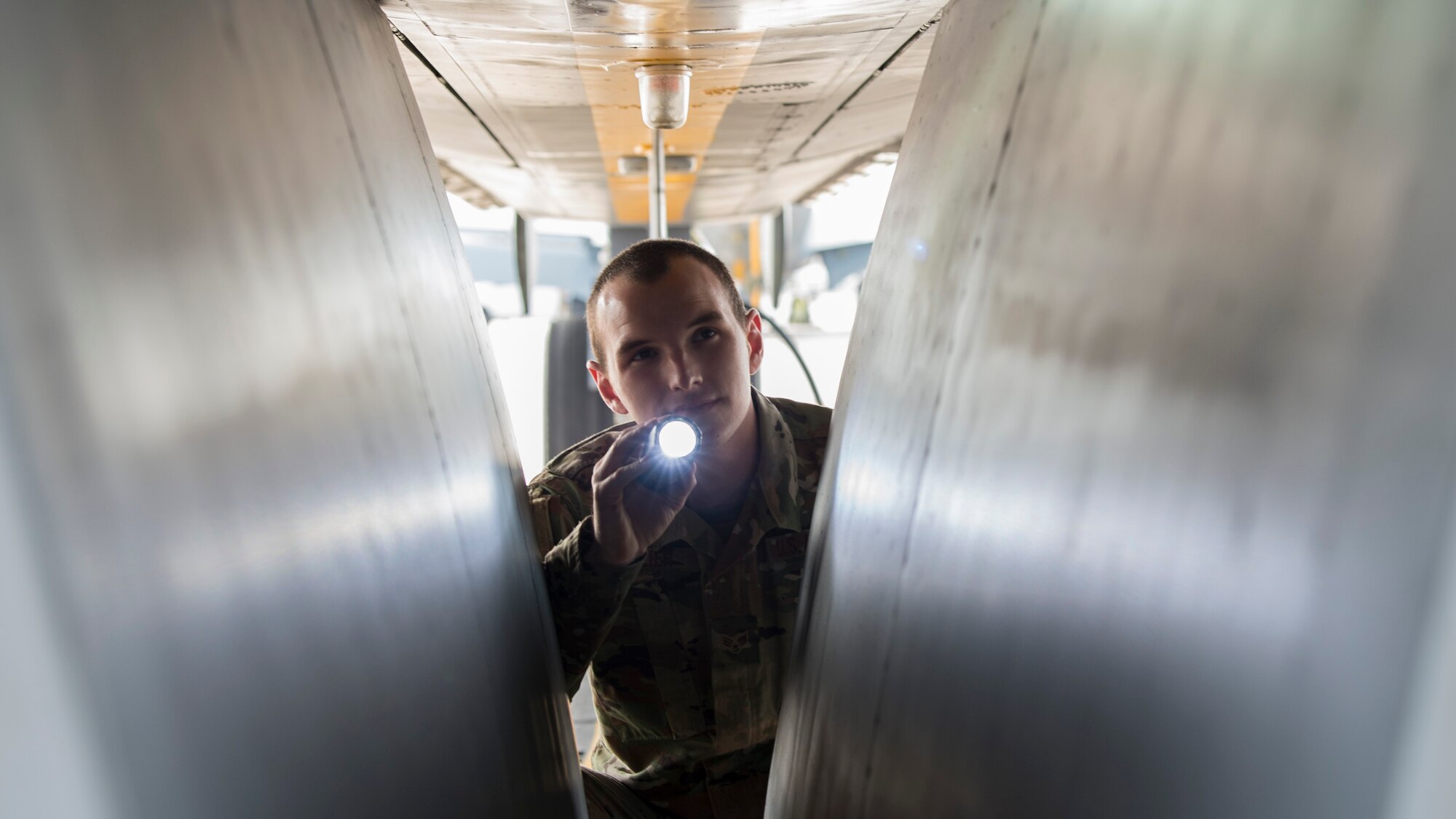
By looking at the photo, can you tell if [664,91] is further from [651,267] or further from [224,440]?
[224,440]

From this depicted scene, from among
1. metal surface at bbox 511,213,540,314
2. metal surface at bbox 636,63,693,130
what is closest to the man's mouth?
metal surface at bbox 636,63,693,130

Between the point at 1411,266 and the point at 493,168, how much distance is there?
209 centimetres

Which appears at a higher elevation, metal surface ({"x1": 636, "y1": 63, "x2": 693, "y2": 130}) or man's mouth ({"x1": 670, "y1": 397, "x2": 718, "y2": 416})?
metal surface ({"x1": 636, "y1": 63, "x2": 693, "y2": 130})

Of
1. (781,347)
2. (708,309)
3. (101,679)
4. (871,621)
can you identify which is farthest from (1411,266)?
(781,347)

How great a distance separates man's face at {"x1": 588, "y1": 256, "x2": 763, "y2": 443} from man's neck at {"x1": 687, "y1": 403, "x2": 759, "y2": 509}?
5 cm

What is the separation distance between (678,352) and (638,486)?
9.3 inches

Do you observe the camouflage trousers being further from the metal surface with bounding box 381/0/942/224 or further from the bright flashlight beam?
the metal surface with bounding box 381/0/942/224

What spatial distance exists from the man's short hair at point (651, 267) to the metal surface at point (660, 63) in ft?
0.67

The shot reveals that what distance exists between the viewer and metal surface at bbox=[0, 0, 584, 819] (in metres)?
0.22

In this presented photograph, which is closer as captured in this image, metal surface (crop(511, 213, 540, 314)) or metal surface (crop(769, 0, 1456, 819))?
metal surface (crop(769, 0, 1456, 819))

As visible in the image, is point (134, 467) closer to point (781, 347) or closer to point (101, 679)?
point (101, 679)

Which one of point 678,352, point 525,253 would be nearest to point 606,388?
point 678,352

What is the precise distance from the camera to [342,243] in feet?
1.47

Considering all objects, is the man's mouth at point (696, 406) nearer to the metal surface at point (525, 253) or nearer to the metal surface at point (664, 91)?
the metal surface at point (664, 91)
